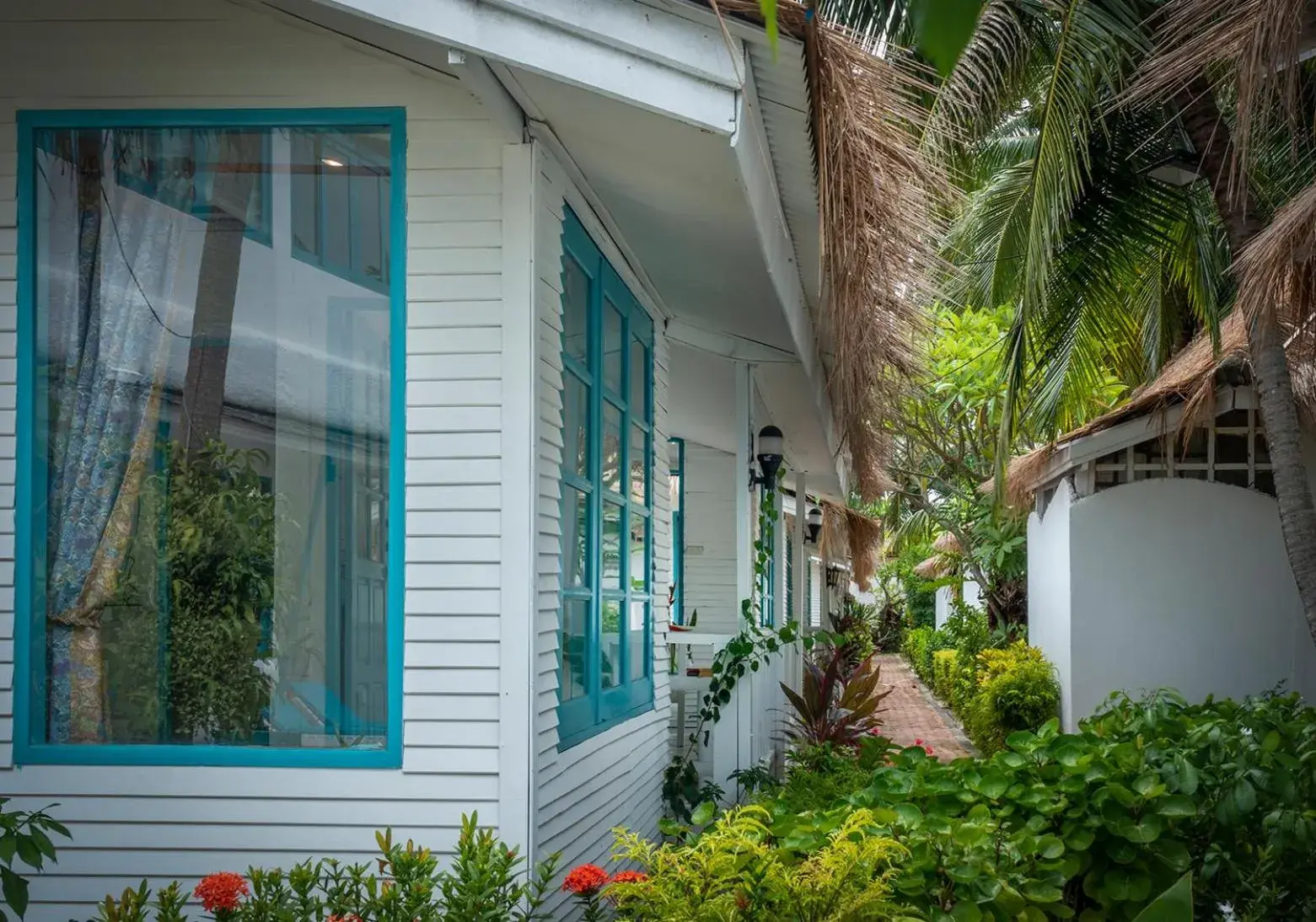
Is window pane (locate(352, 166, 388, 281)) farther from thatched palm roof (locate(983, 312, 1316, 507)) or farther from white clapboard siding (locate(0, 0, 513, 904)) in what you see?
thatched palm roof (locate(983, 312, 1316, 507))

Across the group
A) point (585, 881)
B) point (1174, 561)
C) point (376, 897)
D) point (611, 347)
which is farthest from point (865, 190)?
point (1174, 561)

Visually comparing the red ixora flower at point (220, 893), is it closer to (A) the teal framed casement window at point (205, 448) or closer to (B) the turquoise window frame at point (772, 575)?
(A) the teal framed casement window at point (205, 448)

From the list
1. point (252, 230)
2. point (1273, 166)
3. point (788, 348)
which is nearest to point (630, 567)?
point (788, 348)

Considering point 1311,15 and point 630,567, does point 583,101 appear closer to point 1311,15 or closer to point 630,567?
point 630,567

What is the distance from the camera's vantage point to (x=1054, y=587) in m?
13.1

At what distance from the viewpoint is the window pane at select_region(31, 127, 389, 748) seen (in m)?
4.72

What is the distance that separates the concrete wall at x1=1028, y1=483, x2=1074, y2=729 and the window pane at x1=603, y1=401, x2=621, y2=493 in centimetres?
634

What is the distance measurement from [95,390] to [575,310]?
200cm

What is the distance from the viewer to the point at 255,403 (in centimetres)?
480

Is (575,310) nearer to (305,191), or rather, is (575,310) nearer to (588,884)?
(305,191)

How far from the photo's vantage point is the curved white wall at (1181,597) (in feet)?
37.6

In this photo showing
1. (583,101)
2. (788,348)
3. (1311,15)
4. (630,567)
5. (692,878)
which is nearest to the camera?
(692,878)

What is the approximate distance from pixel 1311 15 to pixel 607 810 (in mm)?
4886

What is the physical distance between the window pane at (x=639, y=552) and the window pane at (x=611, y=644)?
512 mm
